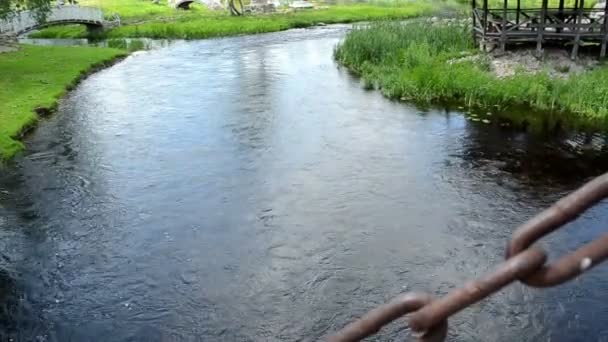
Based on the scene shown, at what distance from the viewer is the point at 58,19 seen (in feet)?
166

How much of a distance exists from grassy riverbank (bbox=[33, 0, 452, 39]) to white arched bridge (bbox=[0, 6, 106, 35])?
1584 mm

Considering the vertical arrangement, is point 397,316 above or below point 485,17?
below

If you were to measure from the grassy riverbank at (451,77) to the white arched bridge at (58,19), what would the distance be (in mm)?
24893

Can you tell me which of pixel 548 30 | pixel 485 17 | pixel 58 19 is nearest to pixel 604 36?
pixel 548 30

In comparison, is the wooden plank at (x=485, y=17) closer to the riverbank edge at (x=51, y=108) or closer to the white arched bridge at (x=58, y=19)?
the riverbank edge at (x=51, y=108)

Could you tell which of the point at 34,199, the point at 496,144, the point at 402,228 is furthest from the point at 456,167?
the point at 34,199

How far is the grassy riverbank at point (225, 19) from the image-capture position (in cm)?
5250

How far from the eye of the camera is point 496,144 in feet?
68.3

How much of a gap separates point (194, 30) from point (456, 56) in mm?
27972

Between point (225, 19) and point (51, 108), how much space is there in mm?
32444

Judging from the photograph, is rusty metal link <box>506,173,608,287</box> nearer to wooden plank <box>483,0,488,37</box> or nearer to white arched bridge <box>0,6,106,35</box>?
wooden plank <box>483,0,488,37</box>

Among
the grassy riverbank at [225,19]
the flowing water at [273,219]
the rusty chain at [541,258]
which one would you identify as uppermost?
the grassy riverbank at [225,19]

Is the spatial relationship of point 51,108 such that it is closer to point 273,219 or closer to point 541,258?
point 273,219

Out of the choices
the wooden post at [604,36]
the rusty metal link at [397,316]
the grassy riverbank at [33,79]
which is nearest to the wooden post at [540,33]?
the wooden post at [604,36]
